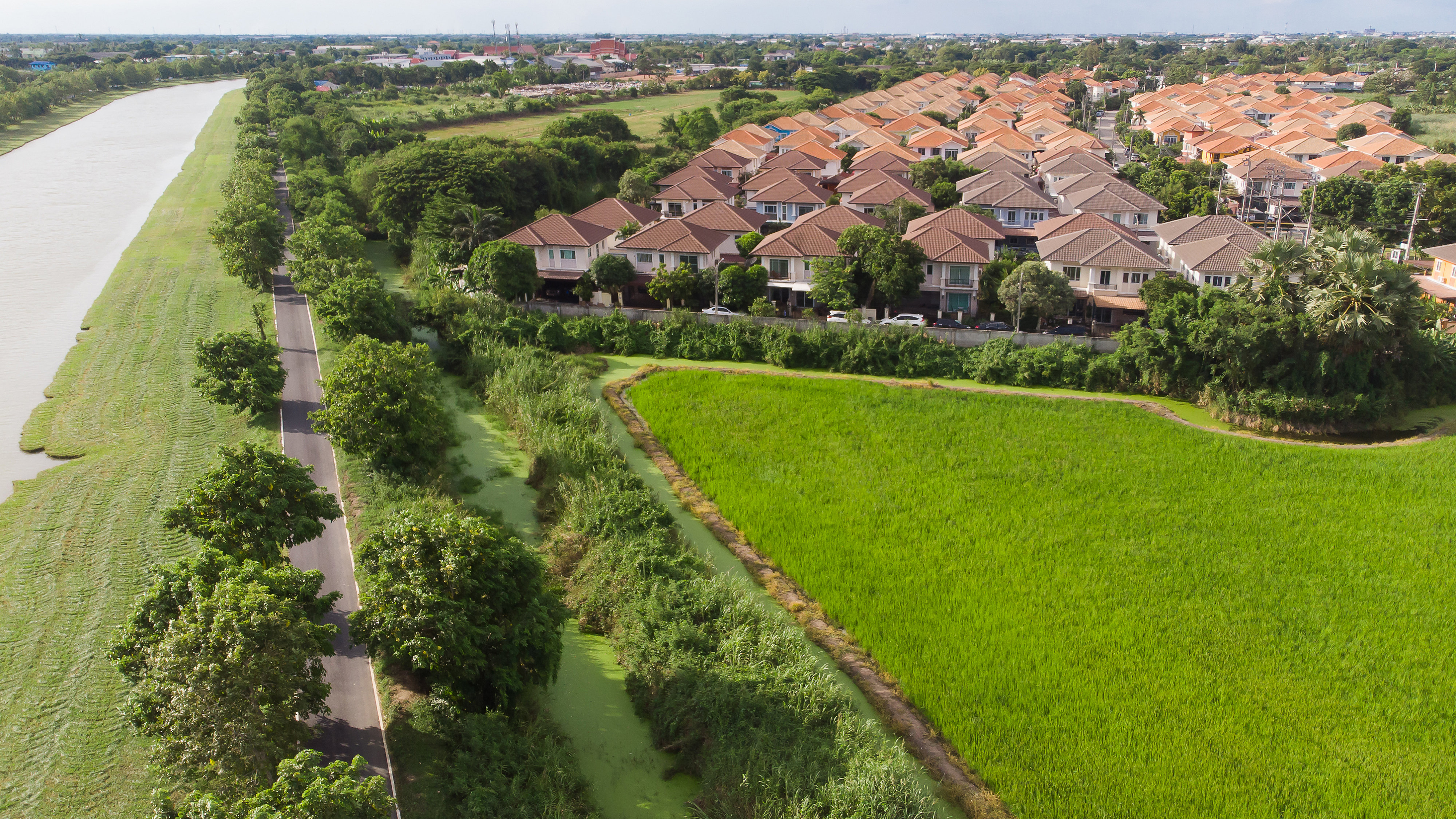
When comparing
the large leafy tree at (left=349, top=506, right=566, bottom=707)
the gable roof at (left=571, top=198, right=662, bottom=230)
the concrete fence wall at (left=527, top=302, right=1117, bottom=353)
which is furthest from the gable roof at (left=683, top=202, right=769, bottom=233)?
the large leafy tree at (left=349, top=506, right=566, bottom=707)

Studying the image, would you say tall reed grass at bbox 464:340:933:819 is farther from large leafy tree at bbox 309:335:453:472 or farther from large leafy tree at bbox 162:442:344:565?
large leafy tree at bbox 162:442:344:565

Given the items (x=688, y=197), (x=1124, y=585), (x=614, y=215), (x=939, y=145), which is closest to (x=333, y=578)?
(x=1124, y=585)

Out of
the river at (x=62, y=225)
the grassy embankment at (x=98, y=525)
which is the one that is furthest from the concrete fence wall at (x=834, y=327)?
the river at (x=62, y=225)

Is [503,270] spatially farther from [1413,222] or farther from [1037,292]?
[1413,222]

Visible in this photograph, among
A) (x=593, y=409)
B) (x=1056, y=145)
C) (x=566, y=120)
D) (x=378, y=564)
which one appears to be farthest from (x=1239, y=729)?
(x=566, y=120)

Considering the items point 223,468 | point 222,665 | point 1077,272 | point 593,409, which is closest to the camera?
point 222,665

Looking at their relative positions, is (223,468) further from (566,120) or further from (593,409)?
(566,120)
